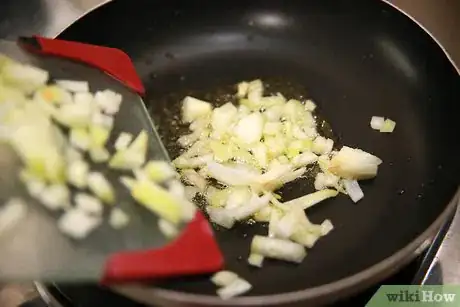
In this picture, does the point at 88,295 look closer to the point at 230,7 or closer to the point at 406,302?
the point at 406,302

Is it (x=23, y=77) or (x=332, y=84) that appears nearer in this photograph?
(x=23, y=77)

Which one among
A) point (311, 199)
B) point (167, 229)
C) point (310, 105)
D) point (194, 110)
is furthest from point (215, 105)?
point (167, 229)

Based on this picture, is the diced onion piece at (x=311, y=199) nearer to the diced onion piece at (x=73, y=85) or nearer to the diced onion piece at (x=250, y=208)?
the diced onion piece at (x=250, y=208)

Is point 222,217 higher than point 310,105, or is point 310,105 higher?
point 310,105

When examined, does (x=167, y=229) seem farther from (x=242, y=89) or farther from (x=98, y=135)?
(x=242, y=89)

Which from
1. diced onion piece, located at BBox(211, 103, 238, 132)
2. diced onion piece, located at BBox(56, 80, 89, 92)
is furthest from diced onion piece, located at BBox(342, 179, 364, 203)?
→ diced onion piece, located at BBox(56, 80, 89, 92)

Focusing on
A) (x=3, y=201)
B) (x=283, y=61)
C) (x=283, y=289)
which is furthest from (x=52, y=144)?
(x=283, y=61)
